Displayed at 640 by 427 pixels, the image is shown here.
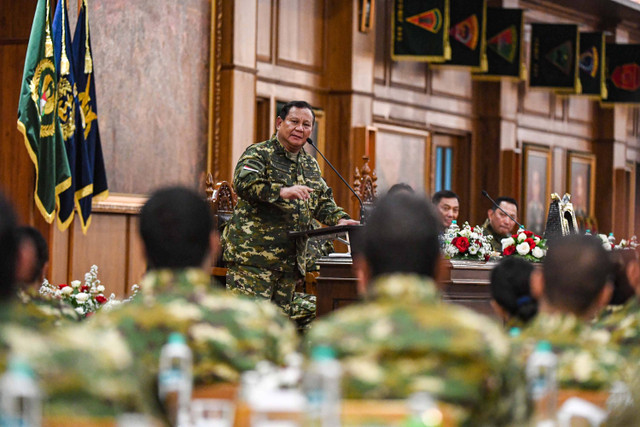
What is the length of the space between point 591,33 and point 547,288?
13349 millimetres

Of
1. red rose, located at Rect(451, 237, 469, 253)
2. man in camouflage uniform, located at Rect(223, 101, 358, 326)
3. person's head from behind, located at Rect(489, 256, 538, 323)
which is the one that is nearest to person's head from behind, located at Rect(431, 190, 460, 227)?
red rose, located at Rect(451, 237, 469, 253)

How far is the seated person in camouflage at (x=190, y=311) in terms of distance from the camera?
234cm

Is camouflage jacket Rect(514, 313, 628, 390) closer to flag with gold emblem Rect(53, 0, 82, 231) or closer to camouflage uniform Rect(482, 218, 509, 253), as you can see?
flag with gold emblem Rect(53, 0, 82, 231)

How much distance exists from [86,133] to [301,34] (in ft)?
15.4

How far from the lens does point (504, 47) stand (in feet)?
44.7

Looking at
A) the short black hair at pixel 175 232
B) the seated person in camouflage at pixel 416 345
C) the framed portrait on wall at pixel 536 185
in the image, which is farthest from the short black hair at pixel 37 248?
the framed portrait on wall at pixel 536 185

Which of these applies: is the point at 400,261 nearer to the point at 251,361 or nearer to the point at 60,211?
the point at 251,361

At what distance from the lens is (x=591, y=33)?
603 inches

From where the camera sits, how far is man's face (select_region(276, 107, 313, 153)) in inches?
241

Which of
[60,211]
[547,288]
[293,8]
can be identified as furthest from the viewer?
[293,8]

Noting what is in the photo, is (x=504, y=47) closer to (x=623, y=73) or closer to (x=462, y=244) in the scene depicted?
(x=623, y=73)

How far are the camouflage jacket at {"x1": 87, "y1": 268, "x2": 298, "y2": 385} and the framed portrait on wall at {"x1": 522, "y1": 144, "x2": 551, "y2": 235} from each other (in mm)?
12834

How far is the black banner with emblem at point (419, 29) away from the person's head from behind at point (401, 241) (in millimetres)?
9814

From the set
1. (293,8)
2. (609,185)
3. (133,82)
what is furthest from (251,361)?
(609,185)
